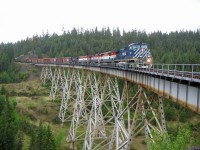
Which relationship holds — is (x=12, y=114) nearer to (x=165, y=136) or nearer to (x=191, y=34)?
(x=165, y=136)

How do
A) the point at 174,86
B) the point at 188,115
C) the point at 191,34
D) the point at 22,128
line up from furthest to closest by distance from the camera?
the point at 191,34
the point at 188,115
the point at 22,128
the point at 174,86

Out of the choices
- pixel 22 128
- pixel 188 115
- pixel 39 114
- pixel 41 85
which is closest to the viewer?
pixel 22 128

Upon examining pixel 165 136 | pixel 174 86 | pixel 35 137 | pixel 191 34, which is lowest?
pixel 35 137

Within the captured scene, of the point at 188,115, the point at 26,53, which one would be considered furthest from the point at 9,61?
the point at 188,115

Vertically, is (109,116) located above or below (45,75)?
below

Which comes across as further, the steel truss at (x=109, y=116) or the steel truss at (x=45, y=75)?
the steel truss at (x=45, y=75)

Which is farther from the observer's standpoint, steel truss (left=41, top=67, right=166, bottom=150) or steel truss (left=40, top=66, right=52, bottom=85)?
steel truss (left=40, top=66, right=52, bottom=85)

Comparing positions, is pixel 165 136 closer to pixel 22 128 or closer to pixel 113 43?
pixel 22 128

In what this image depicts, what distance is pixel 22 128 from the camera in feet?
138

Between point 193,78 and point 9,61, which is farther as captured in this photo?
point 9,61

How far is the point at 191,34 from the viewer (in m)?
179

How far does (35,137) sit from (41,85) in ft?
145

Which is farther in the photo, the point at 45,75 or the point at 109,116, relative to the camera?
the point at 45,75

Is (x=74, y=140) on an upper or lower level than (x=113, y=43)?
lower
